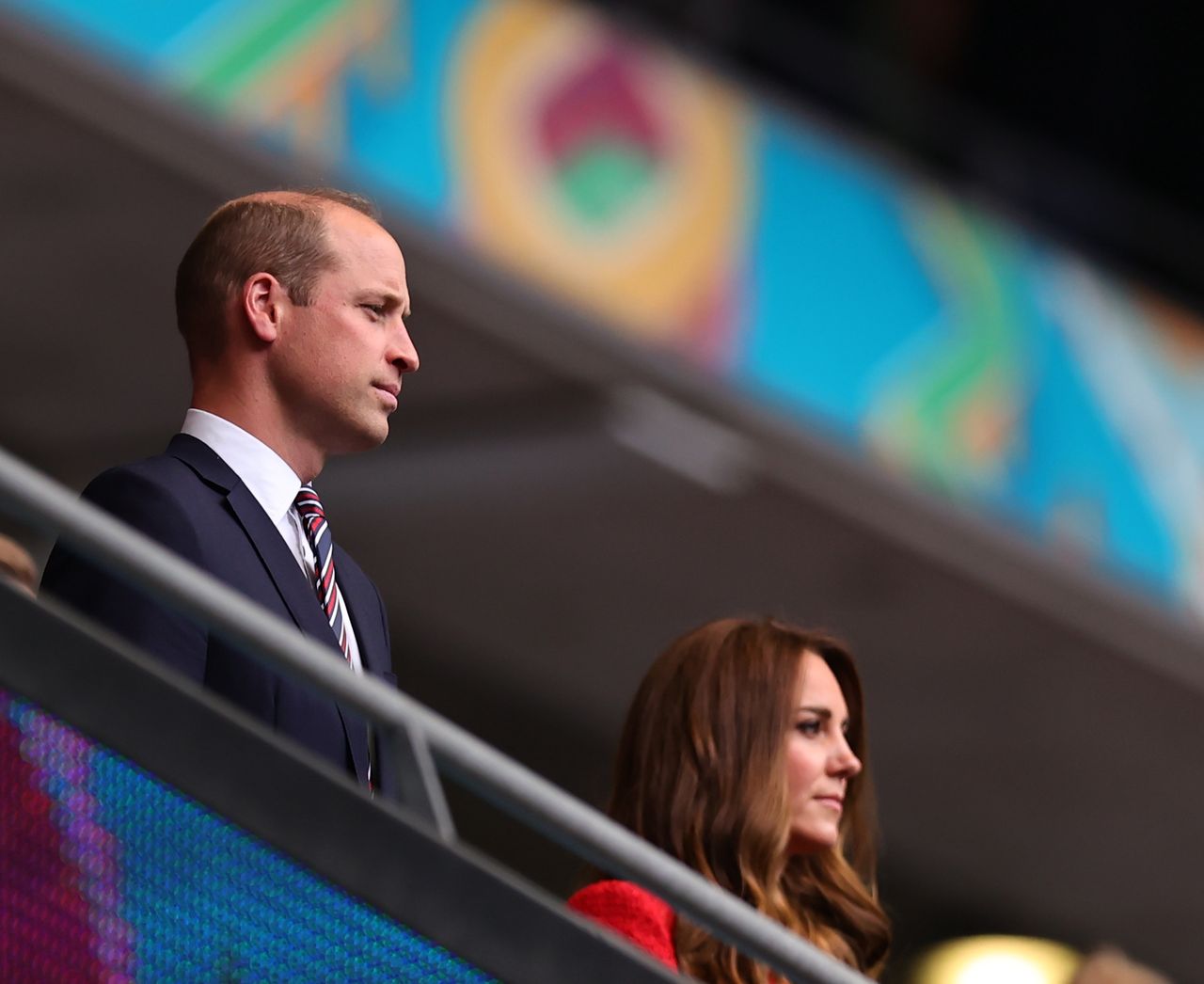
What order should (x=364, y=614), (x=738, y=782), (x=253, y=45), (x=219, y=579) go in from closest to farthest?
1. (x=219, y=579)
2. (x=364, y=614)
3. (x=738, y=782)
4. (x=253, y=45)

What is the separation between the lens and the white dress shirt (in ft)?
8.89

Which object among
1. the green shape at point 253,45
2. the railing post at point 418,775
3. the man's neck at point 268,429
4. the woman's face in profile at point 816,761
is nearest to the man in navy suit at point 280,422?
the man's neck at point 268,429

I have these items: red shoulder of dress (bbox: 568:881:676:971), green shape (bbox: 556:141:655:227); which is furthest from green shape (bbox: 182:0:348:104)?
red shoulder of dress (bbox: 568:881:676:971)

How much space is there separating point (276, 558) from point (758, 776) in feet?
2.69

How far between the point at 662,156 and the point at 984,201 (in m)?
1.83

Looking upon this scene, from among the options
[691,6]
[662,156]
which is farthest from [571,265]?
[691,6]

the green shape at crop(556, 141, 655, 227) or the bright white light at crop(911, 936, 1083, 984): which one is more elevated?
the green shape at crop(556, 141, 655, 227)

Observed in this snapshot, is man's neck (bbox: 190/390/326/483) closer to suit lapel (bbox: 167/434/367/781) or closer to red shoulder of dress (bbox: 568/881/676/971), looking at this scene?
suit lapel (bbox: 167/434/367/781)

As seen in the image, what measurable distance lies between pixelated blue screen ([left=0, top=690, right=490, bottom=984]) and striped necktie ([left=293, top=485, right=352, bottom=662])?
44 centimetres

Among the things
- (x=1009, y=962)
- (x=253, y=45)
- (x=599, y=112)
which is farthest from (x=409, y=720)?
(x=1009, y=962)

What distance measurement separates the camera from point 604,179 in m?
8.38

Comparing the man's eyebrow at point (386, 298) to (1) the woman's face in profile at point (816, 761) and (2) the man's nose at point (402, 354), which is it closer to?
(2) the man's nose at point (402, 354)

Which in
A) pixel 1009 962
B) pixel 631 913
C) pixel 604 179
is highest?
pixel 631 913

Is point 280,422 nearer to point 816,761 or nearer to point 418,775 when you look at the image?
point 418,775
